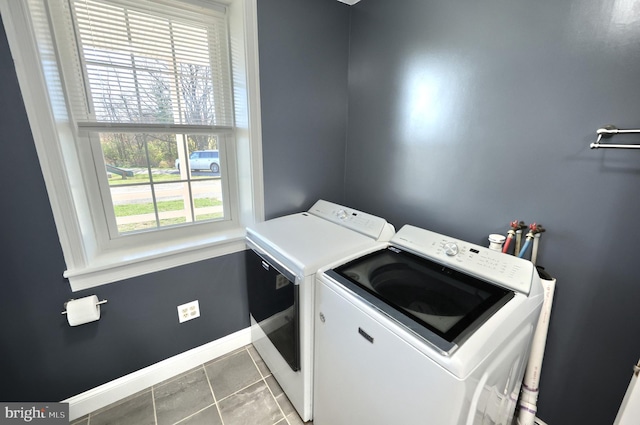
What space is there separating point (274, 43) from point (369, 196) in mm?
1181

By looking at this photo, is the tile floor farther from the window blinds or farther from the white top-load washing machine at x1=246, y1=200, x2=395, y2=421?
the window blinds

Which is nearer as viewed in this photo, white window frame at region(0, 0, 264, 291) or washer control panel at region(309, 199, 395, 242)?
white window frame at region(0, 0, 264, 291)

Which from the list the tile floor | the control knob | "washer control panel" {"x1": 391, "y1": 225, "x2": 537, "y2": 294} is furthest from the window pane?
the control knob

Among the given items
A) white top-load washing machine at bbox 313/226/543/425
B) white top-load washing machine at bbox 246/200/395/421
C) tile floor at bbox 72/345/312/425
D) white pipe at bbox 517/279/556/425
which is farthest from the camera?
tile floor at bbox 72/345/312/425

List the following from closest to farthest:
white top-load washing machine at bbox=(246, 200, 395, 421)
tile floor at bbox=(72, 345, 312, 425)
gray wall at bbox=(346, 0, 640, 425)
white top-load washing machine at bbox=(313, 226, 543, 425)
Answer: white top-load washing machine at bbox=(313, 226, 543, 425)
gray wall at bbox=(346, 0, 640, 425)
white top-load washing machine at bbox=(246, 200, 395, 421)
tile floor at bbox=(72, 345, 312, 425)

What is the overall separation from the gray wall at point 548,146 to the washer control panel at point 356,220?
329 millimetres

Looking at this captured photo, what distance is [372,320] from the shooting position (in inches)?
35.7

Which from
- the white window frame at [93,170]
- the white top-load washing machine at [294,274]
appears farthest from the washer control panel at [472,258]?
the white window frame at [93,170]

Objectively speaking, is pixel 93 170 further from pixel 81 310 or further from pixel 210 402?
pixel 210 402

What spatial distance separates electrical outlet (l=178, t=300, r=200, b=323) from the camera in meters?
1.64

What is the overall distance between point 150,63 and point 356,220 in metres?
1.44

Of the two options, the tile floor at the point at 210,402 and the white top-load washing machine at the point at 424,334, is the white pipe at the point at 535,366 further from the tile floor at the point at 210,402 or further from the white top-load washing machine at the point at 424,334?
Answer: the tile floor at the point at 210,402

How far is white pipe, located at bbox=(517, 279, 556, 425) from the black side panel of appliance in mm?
1075

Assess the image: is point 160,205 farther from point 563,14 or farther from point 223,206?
point 563,14
